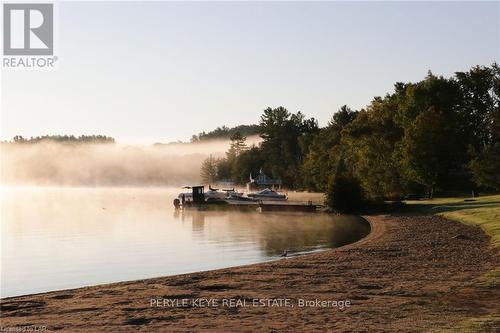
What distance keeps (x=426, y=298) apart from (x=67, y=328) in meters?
11.5

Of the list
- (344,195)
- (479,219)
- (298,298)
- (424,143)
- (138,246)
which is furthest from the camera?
(424,143)

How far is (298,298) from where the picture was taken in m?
21.4

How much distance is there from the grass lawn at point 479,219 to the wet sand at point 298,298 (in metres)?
0.39

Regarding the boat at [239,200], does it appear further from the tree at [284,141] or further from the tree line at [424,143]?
the tree at [284,141]

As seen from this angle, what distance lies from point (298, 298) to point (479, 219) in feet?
116

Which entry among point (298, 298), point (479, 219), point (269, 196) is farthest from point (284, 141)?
point (298, 298)

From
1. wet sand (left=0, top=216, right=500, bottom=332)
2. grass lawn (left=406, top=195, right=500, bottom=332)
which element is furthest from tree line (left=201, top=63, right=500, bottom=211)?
wet sand (left=0, top=216, right=500, bottom=332)

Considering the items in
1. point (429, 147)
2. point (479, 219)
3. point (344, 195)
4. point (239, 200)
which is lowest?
point (479, 219)

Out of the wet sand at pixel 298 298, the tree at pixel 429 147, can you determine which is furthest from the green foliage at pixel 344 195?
the wet sand at pixel 298 298

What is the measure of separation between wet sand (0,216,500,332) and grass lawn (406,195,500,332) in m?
0.39

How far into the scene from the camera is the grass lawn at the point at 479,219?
Answer: 16.2 m

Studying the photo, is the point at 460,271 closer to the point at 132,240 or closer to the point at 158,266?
the point at 158,266

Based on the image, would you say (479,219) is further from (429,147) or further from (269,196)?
(269,196)

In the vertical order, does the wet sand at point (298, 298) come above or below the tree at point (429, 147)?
below
